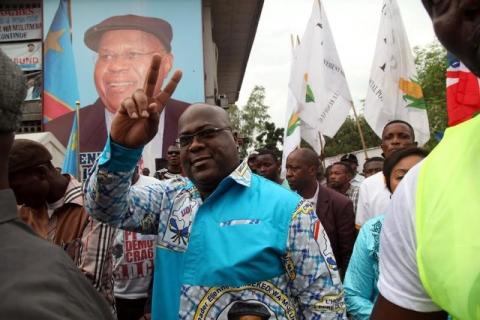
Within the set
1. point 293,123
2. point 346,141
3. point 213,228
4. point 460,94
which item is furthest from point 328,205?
point 346,141

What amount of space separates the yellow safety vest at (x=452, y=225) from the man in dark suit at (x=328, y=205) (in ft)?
12.1

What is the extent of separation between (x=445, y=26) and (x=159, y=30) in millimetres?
15936

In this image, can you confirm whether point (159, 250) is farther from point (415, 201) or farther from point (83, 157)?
point (83, 157)

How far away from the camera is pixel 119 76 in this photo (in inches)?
617

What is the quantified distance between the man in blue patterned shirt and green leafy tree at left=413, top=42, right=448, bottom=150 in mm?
26177

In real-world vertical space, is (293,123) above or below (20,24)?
below

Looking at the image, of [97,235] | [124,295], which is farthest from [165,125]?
[97,235]

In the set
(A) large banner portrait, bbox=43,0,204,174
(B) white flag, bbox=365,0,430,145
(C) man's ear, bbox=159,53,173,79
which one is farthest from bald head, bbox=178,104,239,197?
(C) man's ear, bbox=159,53,173,79

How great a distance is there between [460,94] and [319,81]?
5.24m

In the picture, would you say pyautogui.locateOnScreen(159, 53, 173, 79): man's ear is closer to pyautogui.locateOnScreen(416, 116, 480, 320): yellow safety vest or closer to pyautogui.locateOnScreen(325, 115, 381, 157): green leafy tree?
pyautogui.locateOnScreen(416, 116, 480, 320): yellow safety vest

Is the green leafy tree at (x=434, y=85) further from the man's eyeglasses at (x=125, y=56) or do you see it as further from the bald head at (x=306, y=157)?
the bald head at (x=306, y=157)

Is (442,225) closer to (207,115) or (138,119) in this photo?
(138,119)

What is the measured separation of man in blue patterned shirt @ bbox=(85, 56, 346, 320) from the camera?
7.27 ft

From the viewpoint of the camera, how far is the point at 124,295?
3.81 metres
